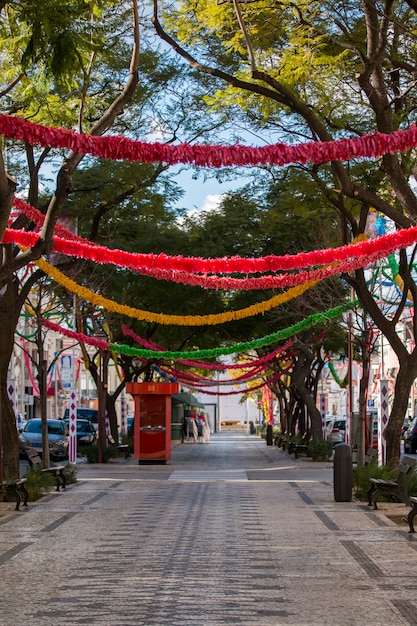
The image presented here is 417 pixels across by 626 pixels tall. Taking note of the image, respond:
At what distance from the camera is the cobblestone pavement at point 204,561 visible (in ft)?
31.4

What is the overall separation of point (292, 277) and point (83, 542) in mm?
7665

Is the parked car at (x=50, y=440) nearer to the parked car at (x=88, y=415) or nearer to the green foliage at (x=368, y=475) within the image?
the parked car at (x=88, y=415)

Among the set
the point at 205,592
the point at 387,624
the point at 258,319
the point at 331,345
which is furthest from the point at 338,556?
the point at 331,345

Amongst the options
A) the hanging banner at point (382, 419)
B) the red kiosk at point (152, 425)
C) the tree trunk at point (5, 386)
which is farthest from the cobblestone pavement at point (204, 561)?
the red kiosk at point (152, 425)

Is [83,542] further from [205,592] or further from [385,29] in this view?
[385,29]

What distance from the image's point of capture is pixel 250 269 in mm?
17781

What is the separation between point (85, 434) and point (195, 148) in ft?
124

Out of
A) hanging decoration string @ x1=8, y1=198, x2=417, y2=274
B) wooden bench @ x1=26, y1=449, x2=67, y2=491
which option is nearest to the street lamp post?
wooden bench @ x1=26, y1=449, x2=67, y2=491

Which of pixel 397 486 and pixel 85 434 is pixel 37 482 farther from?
pixel 85 434

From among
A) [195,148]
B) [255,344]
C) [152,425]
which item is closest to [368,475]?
[195,148]

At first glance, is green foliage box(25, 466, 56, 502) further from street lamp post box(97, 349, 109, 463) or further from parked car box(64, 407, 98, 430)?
parked car box(64, 407, 98, 430)

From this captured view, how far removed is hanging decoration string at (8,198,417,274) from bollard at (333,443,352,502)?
173 inches

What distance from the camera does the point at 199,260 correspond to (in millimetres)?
17516

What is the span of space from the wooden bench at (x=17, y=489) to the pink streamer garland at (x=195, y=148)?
29.9 feet
